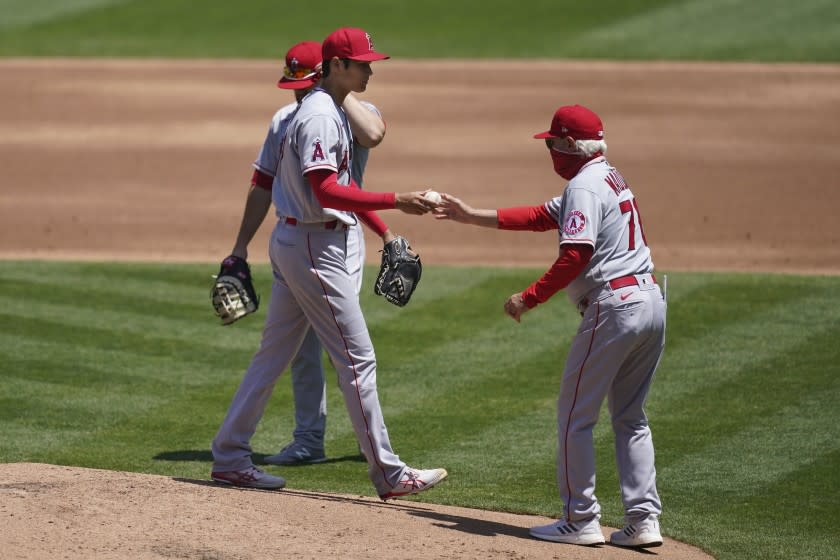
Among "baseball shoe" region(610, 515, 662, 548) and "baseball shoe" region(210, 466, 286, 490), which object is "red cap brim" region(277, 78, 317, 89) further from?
"baseball shoe" region(610, 515, 662, 548)

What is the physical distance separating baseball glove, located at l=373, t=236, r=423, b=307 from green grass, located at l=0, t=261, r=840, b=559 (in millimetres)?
1011

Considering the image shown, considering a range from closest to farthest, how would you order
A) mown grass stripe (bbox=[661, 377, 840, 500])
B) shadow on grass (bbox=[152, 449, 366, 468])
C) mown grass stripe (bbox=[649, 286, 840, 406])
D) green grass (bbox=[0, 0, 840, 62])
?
mown grass stripe (bbox=[661, 377, 840, 500]), shadow on grass (bbox=[152, 449, 366, 468]), mown grass stripe (bbox=[649, 286, 840, 406]), green grass (bbox=[0, 0, 840, 62])

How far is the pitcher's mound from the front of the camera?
190 inches

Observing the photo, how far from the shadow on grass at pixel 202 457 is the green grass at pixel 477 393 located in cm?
3

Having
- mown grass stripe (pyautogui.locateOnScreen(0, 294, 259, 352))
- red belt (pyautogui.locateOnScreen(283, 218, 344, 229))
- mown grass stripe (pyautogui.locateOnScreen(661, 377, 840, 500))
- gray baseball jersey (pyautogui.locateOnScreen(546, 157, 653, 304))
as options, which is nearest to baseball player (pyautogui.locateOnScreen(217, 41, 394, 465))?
red belt (pyautogui.locateOnScreen(283, 218, 344, 229))

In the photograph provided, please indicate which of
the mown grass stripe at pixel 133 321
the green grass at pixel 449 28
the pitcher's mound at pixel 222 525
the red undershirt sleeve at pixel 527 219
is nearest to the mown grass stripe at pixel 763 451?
the pitcher's mound at pixel 222 525

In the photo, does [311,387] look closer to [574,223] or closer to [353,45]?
[353,45]

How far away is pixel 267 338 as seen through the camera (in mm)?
6156

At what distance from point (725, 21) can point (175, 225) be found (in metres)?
13.0

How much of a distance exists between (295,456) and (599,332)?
2215mm

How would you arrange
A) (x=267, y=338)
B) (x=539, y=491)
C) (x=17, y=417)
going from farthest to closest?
(x=17, y=417)
(x=539, y=491)
(x=267, y=338)

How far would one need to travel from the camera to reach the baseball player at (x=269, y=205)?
21.2 ft

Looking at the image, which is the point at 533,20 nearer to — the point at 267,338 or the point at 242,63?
the point at 242,63

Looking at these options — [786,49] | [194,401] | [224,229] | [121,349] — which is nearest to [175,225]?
[224,229]
